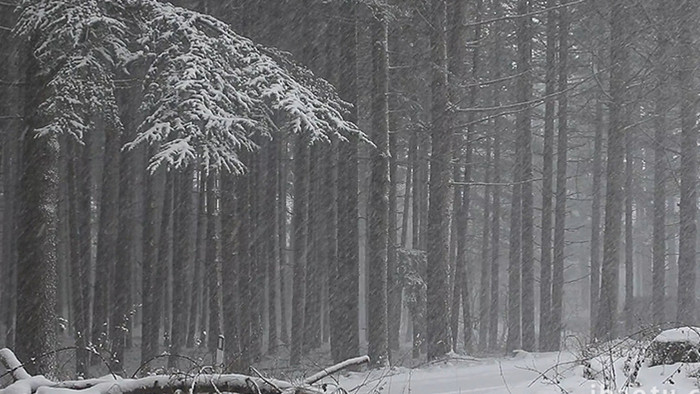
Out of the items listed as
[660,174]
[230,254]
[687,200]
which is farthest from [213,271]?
[660,174]

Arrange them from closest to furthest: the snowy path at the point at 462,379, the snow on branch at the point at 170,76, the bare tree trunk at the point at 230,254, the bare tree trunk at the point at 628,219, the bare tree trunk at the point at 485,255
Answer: the snowy path at the point at 462,379, the snow on branch at the point at 170,76, the bare tree trunk at the point at 230,254, the bare tree trunk at the point at 628,219, the bare tree trunk at the point at 485,255

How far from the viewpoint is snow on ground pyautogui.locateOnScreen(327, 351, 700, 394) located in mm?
6418

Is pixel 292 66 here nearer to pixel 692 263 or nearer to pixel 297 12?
pixel 297 12

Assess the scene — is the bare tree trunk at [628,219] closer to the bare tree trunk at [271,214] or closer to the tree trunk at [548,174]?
the tree trunk at [548,174]

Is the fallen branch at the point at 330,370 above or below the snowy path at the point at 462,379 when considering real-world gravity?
above

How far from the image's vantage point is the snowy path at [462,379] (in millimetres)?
8419

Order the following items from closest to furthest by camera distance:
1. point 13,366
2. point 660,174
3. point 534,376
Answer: point 13,366
point 534,376
point 660,174

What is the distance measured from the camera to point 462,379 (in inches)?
425

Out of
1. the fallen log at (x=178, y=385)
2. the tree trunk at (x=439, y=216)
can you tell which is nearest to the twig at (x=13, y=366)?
the fallen log at (x=178, y=385)

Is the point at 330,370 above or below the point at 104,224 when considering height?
below

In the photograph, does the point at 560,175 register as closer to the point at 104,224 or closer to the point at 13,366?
the point at 104,224

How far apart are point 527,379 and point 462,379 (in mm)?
1436

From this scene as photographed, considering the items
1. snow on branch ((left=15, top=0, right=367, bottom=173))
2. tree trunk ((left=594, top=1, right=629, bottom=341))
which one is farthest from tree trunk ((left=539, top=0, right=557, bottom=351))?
snow on branch ((left=15, top=0, right=367, bottom=173))

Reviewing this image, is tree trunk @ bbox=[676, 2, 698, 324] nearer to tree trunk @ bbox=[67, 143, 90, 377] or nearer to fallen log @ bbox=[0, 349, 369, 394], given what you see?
tree trunk @ bbox=[67, 143, 90, 377]
